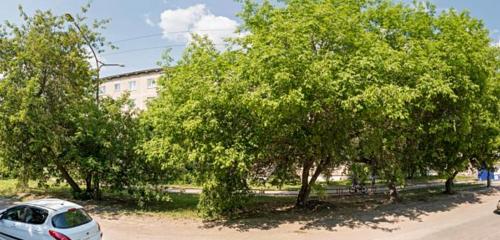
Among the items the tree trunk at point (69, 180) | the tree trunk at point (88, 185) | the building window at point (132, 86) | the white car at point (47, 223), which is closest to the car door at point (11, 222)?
the white car at point (47, 223)

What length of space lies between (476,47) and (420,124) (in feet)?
14.1

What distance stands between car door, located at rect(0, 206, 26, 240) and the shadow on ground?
6356 millimetres

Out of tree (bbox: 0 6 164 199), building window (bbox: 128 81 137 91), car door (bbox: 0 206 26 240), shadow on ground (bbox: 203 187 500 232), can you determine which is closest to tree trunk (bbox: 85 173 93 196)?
tree (bbox: 0 6 164 199)

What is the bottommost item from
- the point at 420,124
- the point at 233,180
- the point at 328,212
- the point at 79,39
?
the point at 328,212

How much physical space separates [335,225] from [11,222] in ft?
33.7

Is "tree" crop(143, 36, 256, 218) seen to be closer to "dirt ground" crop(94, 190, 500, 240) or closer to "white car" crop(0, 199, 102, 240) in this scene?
"dirt ground" crop(94, 190, 500, 240)

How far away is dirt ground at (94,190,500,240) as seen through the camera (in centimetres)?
1340

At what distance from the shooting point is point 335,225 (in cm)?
1495

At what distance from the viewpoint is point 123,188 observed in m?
19.7

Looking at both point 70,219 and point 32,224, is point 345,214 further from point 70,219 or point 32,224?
point 32,224

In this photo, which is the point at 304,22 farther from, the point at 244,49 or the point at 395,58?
the point at 395,58

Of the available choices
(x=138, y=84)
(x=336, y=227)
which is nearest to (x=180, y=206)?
(x=336, y=227)

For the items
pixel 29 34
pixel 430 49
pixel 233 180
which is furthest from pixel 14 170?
pixel 430 49

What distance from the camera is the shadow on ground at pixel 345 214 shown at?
49.3 feet
